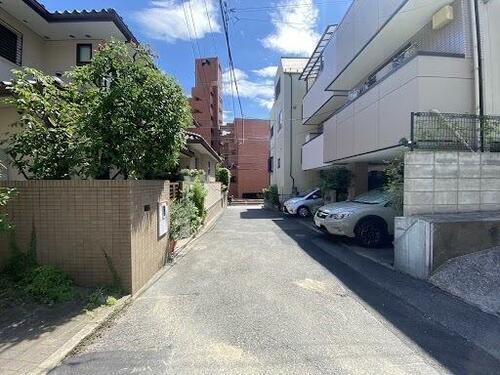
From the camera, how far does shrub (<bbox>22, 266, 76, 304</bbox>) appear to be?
16.4 ft

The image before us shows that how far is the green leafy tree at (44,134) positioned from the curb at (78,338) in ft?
7.70

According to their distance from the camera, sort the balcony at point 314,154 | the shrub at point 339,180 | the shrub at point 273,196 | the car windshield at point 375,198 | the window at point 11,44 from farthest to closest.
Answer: the shrub at point 273,196
the balcony at point 314,154
the shrub at point 339,180
the car windshield at point 375,198
the window at point 11,44

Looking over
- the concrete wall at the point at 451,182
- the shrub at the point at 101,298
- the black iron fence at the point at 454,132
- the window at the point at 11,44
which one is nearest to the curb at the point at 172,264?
the shrub at the point at 101,298

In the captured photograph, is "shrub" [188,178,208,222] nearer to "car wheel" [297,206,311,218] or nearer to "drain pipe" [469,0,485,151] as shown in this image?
"car wheel" [297,206,311,218]

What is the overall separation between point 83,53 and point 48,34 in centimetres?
109

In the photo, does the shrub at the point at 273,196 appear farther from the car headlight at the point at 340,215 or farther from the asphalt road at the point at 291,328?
the asphalt road at the point at 291,328

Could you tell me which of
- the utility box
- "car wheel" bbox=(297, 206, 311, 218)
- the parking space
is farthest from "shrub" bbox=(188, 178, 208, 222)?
the utility box

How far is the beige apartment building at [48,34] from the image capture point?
10141 mm

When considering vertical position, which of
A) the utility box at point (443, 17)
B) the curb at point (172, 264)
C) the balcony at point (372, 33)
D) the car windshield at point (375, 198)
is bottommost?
the curb at point (172, 264)

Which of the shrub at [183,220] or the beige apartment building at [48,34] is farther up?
→ the beige apartment building at [48,34]

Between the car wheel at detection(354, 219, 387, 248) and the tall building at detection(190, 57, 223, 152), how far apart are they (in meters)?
41.6

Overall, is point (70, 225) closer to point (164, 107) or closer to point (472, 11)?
point (164, 107)

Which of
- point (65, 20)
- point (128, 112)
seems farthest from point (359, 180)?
point (65, 20)

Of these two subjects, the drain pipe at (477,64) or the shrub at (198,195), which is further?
the shrub at (198,195)
